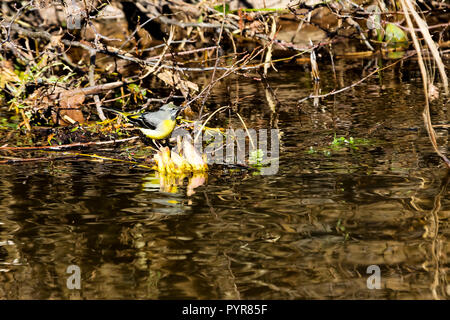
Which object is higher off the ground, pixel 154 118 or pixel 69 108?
pixel 69 108

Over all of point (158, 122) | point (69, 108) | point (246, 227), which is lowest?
point (246, 227)

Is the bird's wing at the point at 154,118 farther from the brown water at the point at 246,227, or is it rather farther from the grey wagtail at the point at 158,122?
the brown water at the point at 246,227

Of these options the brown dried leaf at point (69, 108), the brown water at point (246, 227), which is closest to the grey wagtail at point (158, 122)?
the brown water at point (246, 227)

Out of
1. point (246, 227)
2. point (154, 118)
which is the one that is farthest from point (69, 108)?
point (246, 227)

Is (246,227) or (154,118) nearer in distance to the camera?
(246,227)

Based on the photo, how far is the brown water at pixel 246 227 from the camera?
11.2 feet

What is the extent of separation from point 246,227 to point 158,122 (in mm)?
2093

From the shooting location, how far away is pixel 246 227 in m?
4.11

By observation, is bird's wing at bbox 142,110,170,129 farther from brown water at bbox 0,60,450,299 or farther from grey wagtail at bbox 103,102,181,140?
brown water at bbox 0,60,450,299

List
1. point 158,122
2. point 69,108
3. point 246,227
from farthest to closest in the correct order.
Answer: point 69,108
point 158,122
point 246,227

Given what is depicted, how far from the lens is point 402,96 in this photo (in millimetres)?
7582

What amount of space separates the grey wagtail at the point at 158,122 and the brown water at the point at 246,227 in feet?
1.52

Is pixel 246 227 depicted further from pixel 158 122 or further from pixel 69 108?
pixel 69 108
